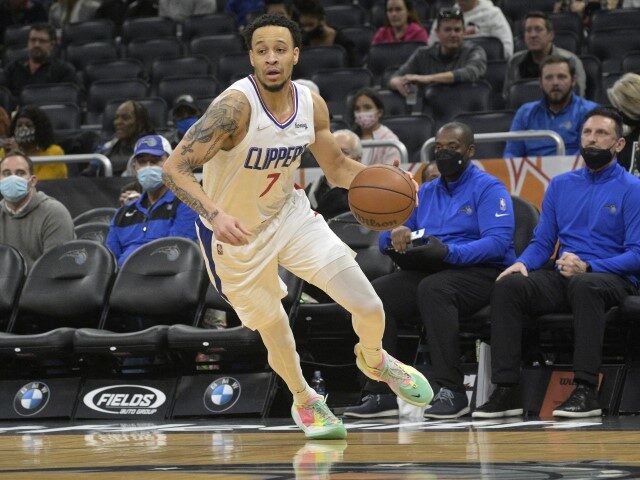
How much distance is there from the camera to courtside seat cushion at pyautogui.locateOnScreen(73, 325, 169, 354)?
7.88 metres

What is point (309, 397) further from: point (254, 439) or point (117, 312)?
point (117, 312)

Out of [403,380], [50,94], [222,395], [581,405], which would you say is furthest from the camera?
[50,94]

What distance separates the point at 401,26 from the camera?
12.6 m

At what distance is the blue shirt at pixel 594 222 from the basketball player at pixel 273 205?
158 centimetres

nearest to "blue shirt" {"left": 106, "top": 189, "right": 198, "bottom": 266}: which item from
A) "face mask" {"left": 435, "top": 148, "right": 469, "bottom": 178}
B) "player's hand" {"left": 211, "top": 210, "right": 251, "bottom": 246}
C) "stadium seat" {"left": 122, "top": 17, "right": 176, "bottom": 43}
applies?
"face mask" {"left": 435, "top": 148, "right": 469, "bottom": 178}

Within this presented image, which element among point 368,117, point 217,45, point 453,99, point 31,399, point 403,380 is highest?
point 368,117

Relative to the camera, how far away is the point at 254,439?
5977 millimetres

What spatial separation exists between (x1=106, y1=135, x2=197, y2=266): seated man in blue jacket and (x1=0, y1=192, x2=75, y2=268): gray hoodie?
0.38 metres

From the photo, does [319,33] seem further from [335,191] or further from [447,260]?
[447,260]

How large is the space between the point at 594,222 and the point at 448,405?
1351mm

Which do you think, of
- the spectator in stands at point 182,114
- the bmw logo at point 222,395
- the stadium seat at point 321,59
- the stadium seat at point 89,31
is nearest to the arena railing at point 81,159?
the spectator in stands at point 182,114

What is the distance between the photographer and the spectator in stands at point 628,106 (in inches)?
315

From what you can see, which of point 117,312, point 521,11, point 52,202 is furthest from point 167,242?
point 521,11

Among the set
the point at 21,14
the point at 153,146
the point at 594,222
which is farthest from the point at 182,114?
the point at 21,14
